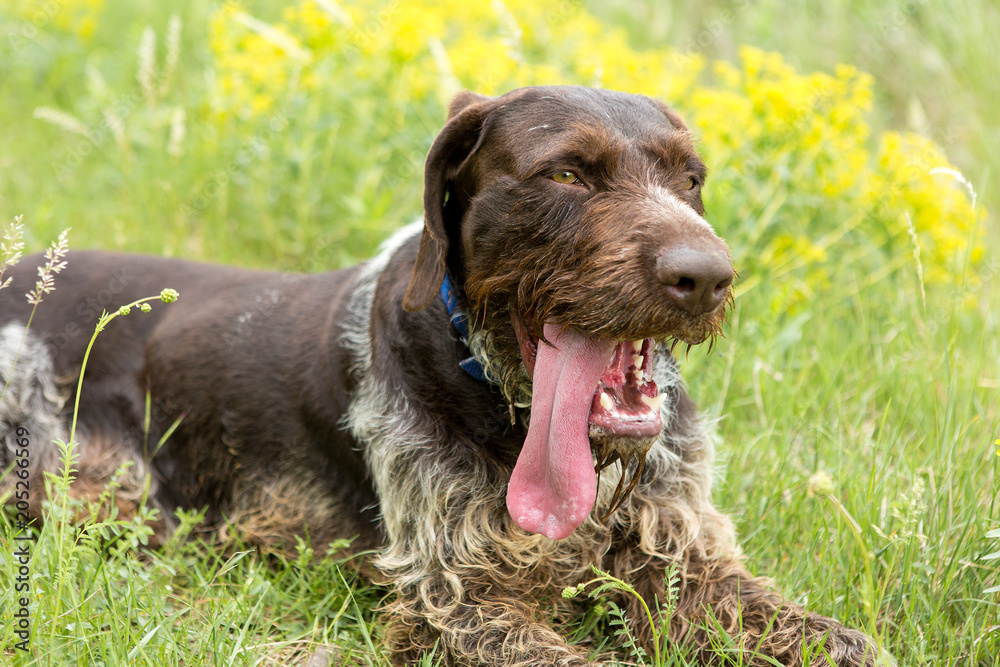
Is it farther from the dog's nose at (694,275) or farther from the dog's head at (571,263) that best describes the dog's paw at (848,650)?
the dog's nose at (694,275)

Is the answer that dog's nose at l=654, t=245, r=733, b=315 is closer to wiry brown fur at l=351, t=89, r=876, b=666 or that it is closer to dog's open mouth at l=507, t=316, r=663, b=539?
wiry brown fur at l=351, t=89, r=876, b=666

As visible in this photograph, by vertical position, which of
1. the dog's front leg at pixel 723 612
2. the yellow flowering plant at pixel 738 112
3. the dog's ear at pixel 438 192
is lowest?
the dog's front leg at pixel 723 612

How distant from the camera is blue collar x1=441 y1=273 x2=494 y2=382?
2834 millimetres

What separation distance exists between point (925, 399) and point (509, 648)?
7.33 feet

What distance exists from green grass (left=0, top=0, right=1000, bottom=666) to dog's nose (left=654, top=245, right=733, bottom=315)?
0.58 metres

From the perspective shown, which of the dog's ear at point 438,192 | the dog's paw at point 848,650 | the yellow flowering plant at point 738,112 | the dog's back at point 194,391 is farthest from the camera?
the yellow flowering plant at point 738,112

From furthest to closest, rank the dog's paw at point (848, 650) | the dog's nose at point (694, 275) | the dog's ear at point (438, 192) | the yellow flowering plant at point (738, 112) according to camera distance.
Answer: the yellow flowering plant at point (738, 112)
the dog's ear at point (438, 192)
the dog's paw at point (848, 650)
the dog's nose at point (694, 275)

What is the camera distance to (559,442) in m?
2.54

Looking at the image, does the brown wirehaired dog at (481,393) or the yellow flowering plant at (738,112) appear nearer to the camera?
the brown wirehaired dog at (481,393)

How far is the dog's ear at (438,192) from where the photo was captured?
8.99ft

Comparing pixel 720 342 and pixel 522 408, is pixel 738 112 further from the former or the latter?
pixel 522 408

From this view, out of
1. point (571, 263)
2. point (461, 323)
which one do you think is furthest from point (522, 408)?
point (571, 263)

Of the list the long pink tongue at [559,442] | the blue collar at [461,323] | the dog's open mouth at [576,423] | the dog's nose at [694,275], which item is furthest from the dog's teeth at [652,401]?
the blue collar at [461,323]

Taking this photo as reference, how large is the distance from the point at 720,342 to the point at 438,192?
215cm
